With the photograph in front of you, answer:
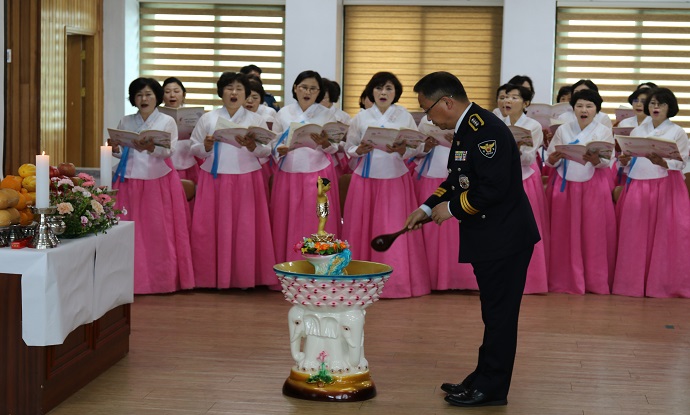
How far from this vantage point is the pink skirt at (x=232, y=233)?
22.1 ft

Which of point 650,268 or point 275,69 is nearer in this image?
point 650,268

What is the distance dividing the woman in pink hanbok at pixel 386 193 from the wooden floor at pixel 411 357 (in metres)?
0.18

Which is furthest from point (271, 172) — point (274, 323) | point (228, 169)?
point (274, 323)

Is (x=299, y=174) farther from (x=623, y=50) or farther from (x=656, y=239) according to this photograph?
(x=623, y=50)

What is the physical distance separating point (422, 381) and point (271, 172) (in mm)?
3019

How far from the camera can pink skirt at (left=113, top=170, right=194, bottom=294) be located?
259 inches

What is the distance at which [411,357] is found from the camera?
5000 mm

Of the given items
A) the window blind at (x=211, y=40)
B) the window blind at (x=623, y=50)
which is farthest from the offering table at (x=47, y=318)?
the window blind at (x=623, y=50)

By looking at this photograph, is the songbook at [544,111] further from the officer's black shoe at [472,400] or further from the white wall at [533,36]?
the officer's black shoe at [472,400]

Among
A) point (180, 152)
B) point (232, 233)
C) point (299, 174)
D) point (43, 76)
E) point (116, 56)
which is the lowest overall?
point (232, 233)

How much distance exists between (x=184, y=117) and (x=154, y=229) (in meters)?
0.91

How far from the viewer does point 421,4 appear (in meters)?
10.6

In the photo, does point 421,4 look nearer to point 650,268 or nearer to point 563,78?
point 563,78

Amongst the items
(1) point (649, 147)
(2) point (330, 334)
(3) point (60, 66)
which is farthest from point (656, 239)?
(3) point (60, 66)
